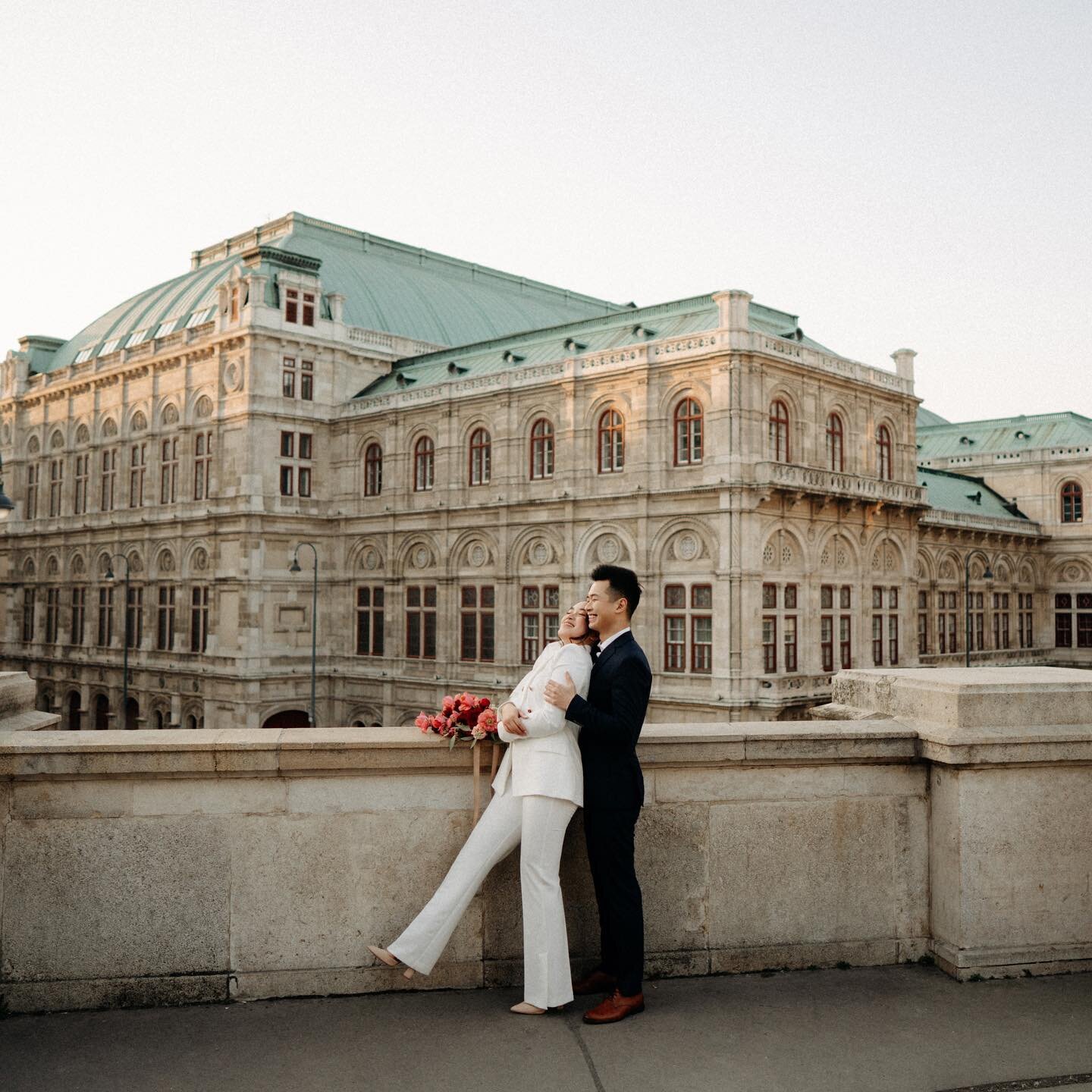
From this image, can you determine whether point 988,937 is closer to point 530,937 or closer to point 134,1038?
point 530,937

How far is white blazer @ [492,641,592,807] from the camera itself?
5.38 metres

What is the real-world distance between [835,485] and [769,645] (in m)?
6.53

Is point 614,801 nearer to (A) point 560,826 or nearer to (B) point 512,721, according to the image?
(A) point 560,826

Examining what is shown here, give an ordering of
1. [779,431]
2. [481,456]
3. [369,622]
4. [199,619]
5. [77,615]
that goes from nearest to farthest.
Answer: [779,431], [481,456], [369,622], [199,619], [77,615]

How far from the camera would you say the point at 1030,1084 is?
15.0 feet

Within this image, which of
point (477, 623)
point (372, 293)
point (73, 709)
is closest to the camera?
point (477, 623)

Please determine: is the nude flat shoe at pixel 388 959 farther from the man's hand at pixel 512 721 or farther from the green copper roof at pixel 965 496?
the green copper roof at pixel 965 496

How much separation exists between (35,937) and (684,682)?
3024 cm

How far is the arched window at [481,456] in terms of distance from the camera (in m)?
41.5

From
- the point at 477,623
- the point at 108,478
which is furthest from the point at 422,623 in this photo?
the point at 108,478

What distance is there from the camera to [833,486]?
37094mm

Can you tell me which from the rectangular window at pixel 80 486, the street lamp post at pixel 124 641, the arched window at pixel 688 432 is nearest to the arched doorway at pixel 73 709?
the street lamp post at pixel 124 641

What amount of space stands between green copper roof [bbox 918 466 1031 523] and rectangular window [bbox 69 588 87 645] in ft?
144

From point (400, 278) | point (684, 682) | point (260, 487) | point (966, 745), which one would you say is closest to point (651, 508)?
point (684, 682)
